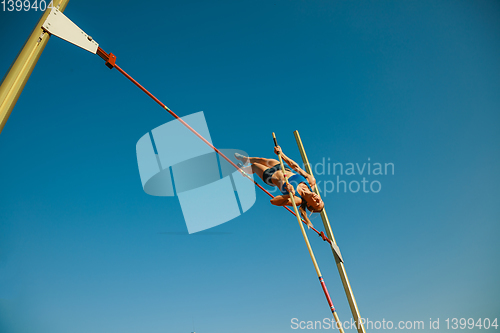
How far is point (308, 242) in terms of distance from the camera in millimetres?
5516

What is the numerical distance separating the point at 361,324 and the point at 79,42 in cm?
693

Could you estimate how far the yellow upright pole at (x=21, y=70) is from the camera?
2346mm

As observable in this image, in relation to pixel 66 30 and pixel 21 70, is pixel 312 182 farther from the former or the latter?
pixel 21 70

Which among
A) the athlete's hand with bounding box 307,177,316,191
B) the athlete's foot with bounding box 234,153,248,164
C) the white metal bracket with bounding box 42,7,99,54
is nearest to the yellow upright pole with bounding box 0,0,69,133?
the white metal bracket with bounding box 42,7,99,54

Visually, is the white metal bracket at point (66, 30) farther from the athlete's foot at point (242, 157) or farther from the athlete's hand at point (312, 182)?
the athlete's hand at point (312, 182)

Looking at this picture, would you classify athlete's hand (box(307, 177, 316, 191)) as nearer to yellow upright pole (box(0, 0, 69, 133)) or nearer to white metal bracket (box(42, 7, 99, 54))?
white metal bracket (box(42, 7, 99, 54))

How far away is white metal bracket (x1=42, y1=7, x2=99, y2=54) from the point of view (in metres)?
2.88

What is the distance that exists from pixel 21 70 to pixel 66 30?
88 cm

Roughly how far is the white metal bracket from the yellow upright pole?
51 mm

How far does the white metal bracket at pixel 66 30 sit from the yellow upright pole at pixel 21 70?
5cm

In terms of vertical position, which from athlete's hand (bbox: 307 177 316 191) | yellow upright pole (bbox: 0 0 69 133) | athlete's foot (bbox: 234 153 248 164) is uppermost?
athlete's foot (bbox: 234 153 248 164)

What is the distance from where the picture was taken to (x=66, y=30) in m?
3.09

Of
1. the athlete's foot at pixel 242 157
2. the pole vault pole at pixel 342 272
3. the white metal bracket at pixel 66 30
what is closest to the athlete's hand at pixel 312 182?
the pole vault pole at pixel 342 272

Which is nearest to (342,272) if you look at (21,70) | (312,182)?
(312,182)
